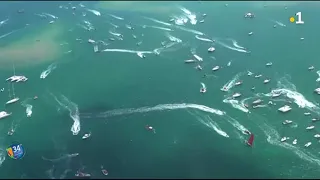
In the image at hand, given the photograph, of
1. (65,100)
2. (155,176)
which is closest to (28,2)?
(65,100)

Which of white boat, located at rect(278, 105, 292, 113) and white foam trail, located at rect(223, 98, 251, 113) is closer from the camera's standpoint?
white boat, located at rect(278, 105, 292, 113)

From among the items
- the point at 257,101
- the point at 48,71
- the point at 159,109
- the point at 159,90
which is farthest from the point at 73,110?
the point at 257,101

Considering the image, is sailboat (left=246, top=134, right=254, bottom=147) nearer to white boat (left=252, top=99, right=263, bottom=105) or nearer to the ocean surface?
the ocean surface

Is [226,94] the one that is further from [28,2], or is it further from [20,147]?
[28,2]

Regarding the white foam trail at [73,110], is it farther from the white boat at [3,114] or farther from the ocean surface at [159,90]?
the white boat at [3,114]

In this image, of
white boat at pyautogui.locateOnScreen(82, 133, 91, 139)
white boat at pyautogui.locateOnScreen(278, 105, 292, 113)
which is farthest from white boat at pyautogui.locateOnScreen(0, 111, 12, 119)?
white boat at pyautogui.locateOnScreen(278, 105, 292, 113)

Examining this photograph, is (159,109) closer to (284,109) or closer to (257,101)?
(257,101)
